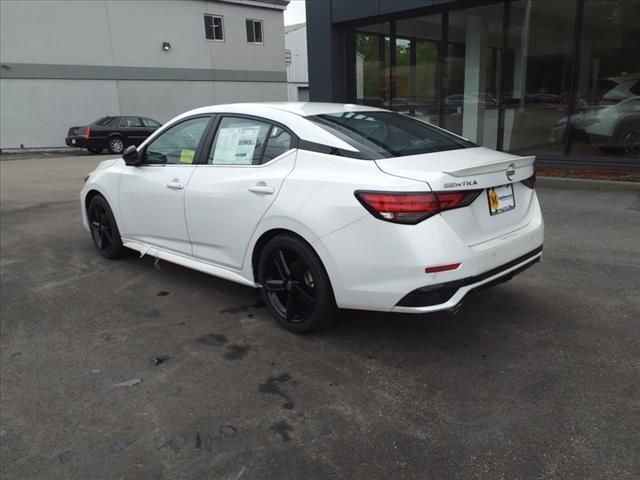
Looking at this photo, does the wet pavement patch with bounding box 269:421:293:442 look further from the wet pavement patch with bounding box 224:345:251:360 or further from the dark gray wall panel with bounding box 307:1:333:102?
the dark gray wall panel with bounding box 307:1:333:102

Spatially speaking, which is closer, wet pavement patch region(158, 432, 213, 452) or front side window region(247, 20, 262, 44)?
wet pavement patch region(158, 432, 213, 452)

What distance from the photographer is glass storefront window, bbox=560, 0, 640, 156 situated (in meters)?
9.72

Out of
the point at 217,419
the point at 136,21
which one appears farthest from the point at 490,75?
the point at 136,21

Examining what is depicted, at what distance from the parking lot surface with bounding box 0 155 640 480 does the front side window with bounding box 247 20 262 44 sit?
27.9 m

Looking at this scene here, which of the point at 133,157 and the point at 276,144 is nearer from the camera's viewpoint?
the point at 276,144

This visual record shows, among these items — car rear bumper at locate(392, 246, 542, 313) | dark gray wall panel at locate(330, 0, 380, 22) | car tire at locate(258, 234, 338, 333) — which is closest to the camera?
car rear bumper at locate(392, 246, 542, 313)

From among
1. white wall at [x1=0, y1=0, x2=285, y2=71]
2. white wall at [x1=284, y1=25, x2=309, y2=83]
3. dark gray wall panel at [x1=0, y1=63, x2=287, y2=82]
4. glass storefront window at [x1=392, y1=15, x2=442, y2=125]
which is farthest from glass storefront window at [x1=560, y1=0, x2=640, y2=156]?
white wall at [x1=284, y1=25, x2=309, y2=83]

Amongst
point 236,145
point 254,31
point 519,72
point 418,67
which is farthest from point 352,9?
point 254,31

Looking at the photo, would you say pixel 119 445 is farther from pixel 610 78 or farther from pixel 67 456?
pixel 610 78

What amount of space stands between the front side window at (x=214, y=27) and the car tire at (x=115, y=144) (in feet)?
33.0

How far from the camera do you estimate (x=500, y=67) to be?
11023 mm

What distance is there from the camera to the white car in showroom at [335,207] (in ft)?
10.3

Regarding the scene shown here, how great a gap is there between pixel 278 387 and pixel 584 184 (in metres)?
7.31

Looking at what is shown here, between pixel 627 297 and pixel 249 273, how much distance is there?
2.95m
